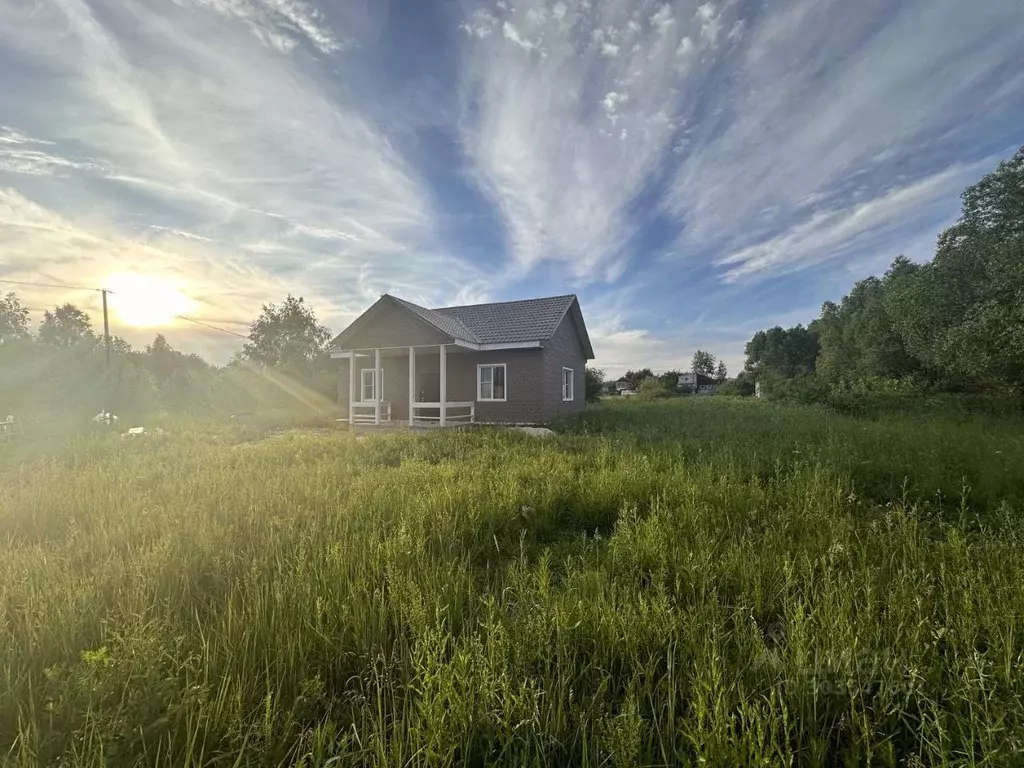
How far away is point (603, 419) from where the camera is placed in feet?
55.3

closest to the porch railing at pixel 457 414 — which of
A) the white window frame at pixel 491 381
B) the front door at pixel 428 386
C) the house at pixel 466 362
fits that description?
the house at pixel 466 362

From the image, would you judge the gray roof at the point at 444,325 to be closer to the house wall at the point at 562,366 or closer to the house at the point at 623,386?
the house wall at the point at 562,366

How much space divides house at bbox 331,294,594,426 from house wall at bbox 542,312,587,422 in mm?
45

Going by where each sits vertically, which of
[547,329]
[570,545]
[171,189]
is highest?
[171,189]

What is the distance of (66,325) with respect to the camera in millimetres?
57562

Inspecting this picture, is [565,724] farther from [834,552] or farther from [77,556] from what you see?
[77,556]

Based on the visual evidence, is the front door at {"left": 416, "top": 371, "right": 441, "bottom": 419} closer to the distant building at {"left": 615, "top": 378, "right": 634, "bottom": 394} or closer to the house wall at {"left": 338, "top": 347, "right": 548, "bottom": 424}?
the house wall at {"left": 338, "top": 347, "right": 548, "bottom": 424}

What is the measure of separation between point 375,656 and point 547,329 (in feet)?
51.8

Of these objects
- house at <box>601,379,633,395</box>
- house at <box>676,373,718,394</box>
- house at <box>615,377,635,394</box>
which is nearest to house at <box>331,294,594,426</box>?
house at <box>601,379,633,395</box>

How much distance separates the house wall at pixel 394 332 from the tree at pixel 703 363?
8593 centimetres

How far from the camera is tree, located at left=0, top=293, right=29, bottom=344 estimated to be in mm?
47594

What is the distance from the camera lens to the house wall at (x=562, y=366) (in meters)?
17.7

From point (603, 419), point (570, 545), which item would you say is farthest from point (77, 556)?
point (603, 419)

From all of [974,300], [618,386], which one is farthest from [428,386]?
[618,386]
